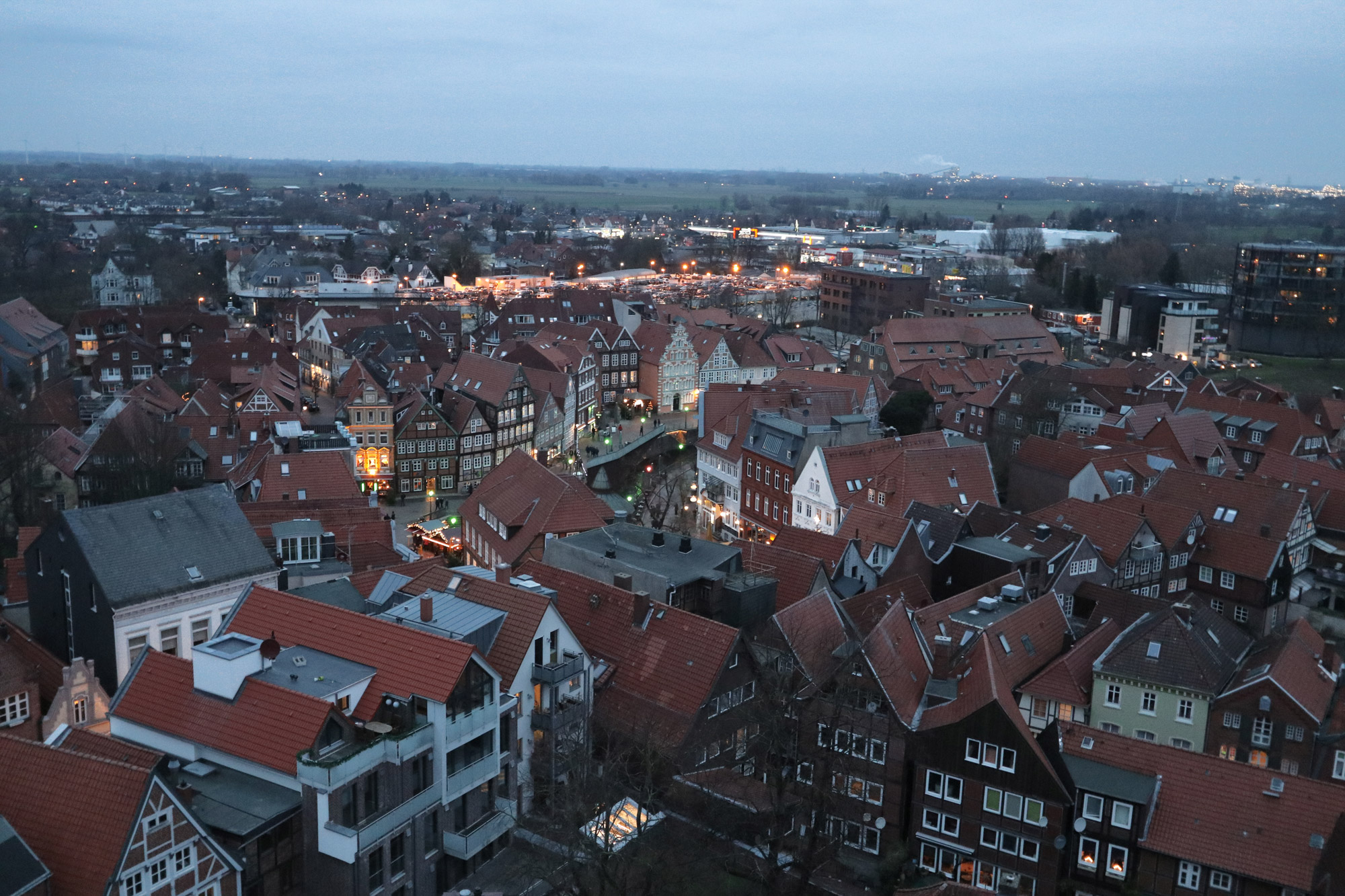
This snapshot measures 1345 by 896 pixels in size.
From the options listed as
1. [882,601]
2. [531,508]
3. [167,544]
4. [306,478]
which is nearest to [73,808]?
[167,544]

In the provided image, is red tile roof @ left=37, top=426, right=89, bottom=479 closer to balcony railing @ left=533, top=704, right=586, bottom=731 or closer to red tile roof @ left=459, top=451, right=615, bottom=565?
red tile roof @ left=459, top=451, right=615, bottom=565

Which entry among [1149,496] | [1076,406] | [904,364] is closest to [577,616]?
[1149,496]

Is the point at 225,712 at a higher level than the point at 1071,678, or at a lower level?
higher

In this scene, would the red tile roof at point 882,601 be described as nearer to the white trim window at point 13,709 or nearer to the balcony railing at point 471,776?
the balcony railing at point 471,776

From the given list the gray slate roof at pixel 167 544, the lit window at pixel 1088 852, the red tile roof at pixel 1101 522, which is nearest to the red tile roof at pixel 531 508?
the gray slate roof at pixel 167 544

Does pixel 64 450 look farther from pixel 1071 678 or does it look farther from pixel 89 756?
pixel 1071 678
